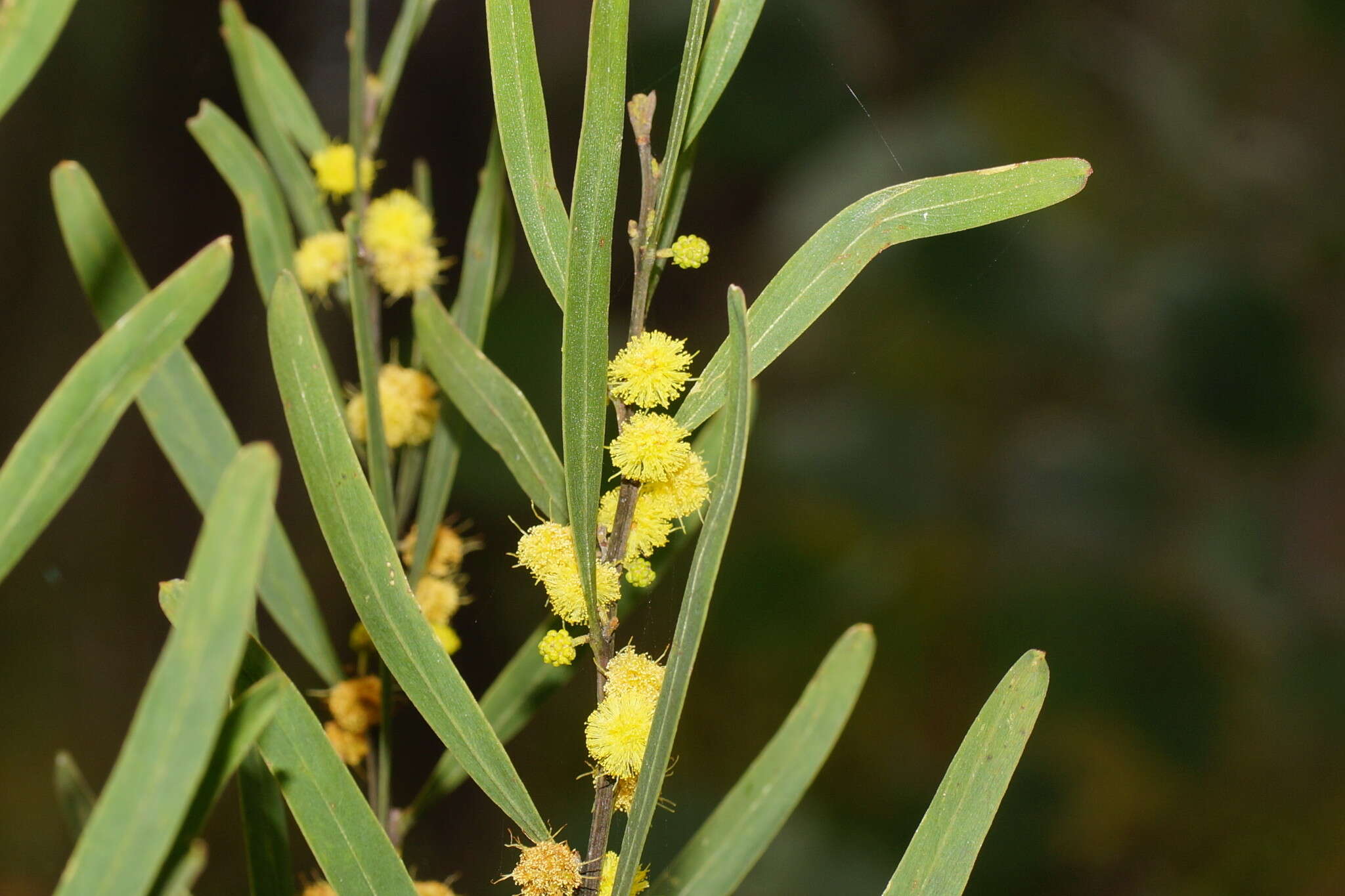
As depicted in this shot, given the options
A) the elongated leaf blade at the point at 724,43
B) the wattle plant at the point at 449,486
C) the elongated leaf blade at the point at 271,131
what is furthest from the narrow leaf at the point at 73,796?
the elongated leaf blade at the point at 724,43

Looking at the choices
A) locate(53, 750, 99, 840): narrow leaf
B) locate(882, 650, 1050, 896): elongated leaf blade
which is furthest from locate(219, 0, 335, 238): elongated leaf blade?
locate(882, 650, 1050, 896): elongated leaf blade

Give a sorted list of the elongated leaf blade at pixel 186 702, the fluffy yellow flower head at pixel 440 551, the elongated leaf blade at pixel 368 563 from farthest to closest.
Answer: the fluffy yellow flower head at pixel 440 551 < the elongated leaf blade at pixel 368 563 < the elongated leaf blade at pixel 186 702

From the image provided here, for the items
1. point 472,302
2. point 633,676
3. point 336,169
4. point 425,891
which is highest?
point 336,169

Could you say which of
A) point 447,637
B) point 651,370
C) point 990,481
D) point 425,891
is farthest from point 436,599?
point 990,481

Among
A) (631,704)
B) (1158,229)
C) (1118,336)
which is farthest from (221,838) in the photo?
(1158,229)

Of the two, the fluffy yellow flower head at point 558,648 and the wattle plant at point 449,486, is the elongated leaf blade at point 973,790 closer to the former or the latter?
the wattle plant at point 449,486

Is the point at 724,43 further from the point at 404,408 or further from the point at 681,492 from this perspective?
the point at 404,408

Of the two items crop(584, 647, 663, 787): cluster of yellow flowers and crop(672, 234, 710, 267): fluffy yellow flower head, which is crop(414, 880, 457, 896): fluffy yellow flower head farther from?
crop(672, 234, 710, 267): fluffy yellow flower head
